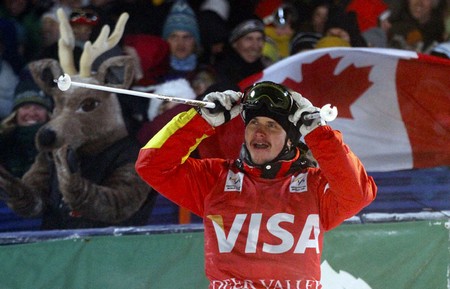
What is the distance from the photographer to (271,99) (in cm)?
395

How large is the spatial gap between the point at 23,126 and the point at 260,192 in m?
1.98

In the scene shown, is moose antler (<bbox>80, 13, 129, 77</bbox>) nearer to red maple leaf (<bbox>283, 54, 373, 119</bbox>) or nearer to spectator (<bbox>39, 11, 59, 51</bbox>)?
spectator (<bbox>39, 11, 59, 51</bbox>)

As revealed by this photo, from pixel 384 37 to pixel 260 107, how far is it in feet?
9.04

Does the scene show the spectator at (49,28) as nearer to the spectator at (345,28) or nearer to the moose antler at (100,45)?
the moose antler at (100,45)

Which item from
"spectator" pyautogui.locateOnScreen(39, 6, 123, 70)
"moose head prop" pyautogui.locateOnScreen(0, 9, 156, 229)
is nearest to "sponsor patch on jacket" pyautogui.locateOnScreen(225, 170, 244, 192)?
"moose head prop" pyautogui.locateOnScreen(0, 9, 156, 229)

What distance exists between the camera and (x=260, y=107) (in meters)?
3.98

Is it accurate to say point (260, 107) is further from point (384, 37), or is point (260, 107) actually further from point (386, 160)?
point (384, 37)

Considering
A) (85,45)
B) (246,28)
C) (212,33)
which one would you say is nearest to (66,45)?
(85,45)

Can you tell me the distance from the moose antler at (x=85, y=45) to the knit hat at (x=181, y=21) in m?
0.34

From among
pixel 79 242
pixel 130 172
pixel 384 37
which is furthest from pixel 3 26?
pixel 384 37

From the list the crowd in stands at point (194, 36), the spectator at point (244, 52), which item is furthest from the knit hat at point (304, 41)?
the spectator at point (244, 52)

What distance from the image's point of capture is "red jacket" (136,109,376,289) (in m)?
3.94

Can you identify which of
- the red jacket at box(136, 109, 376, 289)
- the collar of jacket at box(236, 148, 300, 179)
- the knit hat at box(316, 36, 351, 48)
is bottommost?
the red jacket at box(136, 109, 376, 289)

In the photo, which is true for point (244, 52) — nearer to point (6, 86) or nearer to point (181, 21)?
point (181, 21)
